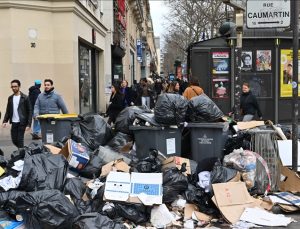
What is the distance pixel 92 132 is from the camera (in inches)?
309

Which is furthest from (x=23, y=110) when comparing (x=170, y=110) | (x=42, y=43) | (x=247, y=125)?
(x=42, y=43)

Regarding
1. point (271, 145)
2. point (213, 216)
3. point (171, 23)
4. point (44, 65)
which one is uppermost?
point (171, 23)

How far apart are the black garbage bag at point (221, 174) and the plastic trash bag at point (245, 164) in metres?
0.19

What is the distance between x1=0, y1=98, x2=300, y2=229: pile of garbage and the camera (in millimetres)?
5281

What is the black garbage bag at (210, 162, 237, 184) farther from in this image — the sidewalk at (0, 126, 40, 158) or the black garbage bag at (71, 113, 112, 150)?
the sidewalk at (0, 126, 40, 158)

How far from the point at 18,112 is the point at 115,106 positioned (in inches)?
147

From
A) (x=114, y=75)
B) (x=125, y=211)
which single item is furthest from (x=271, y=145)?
(x=114, y=75)

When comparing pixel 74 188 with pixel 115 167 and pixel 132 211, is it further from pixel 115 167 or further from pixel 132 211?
pixel 132 211

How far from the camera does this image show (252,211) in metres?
5.77

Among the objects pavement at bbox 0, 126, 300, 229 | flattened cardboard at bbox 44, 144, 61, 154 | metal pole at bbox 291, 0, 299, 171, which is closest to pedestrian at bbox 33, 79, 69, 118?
pavement at bbox 0, 126, 300, 229

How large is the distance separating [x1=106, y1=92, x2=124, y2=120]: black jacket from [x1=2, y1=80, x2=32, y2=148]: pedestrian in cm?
345

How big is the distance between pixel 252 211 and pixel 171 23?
4922cm

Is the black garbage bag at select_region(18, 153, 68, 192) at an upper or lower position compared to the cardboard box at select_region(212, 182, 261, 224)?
upper

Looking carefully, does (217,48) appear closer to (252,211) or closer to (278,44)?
(278,44)
